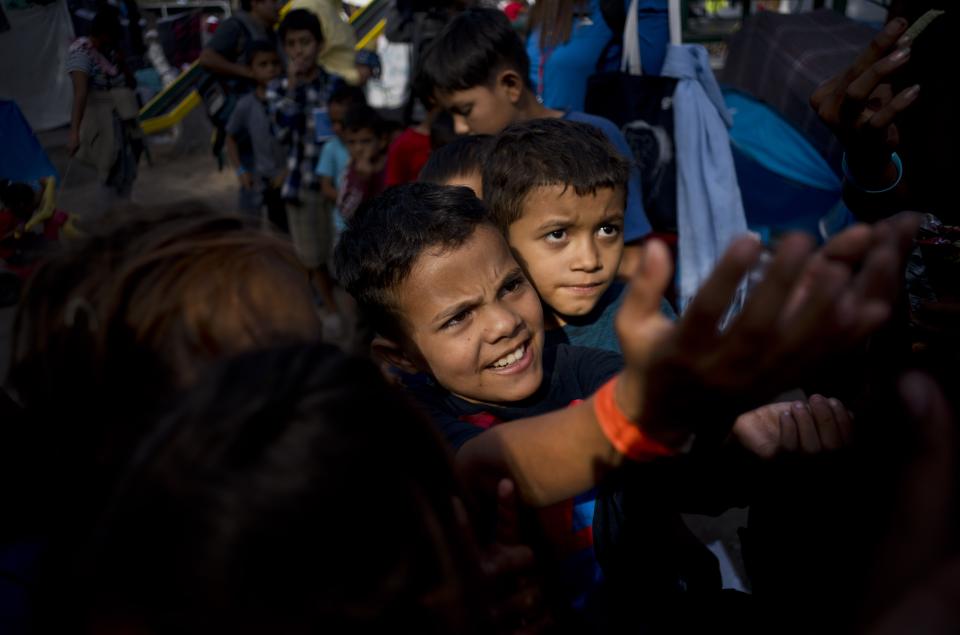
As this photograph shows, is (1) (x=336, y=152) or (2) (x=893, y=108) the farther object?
(1) (x=336, y=152)

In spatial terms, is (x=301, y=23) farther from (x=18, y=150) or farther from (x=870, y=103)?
(x=870, y=103)

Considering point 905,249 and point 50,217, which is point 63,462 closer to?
point 905,249

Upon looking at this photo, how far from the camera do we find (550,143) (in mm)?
1862

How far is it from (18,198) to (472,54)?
4.36 meters

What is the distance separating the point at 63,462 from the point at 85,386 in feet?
0.36

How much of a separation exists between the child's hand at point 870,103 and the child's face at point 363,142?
2821 mm

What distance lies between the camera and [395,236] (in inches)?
57.4

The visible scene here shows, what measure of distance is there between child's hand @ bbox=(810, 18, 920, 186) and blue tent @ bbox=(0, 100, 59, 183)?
453cm

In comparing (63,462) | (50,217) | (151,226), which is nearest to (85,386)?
(63,462)

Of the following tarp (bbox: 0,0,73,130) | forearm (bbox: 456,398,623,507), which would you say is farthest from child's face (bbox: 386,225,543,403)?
tarp (bbox: 0,0,73,130)

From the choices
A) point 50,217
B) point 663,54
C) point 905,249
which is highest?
point 905,249

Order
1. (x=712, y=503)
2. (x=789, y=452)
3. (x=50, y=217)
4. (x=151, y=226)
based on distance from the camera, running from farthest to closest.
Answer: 1. (x=50, y=217)
2. (x=712, y=503)
3. (x=789, y=452)
4. (x=151, y=226)

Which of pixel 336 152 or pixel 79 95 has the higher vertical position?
pixel 79 95

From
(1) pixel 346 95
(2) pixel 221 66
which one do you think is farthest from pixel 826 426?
(2) pixel 221 66
